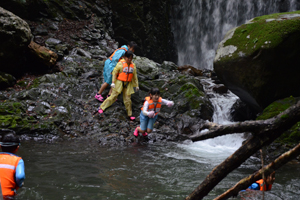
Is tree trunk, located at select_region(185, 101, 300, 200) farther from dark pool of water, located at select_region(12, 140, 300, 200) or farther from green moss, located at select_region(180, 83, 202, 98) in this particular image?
green moss, located at select_region(180, 83, 202, 98)

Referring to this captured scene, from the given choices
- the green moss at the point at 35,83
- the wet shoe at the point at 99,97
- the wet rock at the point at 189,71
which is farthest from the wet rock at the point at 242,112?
the green moss at the point at 35,83

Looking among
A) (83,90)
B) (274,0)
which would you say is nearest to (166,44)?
(274,0)

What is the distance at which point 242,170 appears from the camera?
5586 mm

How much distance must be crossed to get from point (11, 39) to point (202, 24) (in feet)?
67.0

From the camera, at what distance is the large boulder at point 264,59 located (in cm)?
715

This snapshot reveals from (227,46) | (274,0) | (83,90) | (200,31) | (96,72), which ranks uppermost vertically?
(274,0)

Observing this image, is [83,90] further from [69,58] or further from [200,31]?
[200,31]

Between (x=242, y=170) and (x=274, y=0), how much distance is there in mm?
21807

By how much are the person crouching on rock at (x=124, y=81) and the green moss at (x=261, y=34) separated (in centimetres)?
327

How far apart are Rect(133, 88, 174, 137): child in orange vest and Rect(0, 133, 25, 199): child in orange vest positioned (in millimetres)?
4527

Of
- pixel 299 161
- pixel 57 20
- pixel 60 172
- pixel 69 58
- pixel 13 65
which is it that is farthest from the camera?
pixel 57 20

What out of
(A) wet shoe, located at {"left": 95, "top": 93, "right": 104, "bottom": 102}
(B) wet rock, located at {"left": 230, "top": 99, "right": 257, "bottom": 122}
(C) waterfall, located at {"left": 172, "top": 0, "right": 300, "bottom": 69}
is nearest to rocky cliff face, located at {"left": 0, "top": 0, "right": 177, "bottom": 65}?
(C) waterfall, located at {"left": 172, "top": 0, "right": 300, "bottom": 69}

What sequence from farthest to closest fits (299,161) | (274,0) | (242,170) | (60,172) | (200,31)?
(200,31) → (274,0) → (299,161) → (242,170) → (60,172)

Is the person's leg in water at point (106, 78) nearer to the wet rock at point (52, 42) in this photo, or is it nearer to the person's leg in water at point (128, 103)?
the person's leg in water at point (128, 103)
